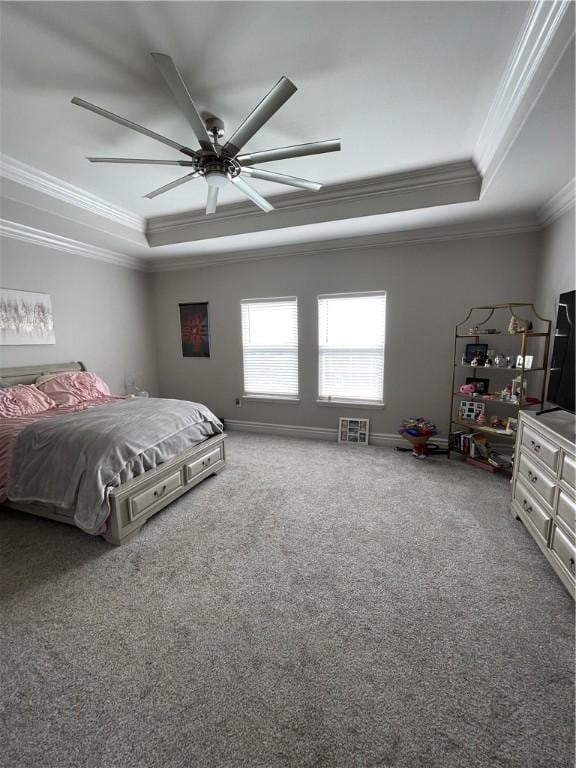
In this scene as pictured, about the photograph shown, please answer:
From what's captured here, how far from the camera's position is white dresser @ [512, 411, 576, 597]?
1685 millimetres

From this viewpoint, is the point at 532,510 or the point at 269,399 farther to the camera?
the point at 269,399

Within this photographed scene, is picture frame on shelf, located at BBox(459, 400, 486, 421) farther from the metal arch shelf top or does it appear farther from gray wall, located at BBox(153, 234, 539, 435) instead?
gray wall, located at BBox(153, 234, 539, 435)

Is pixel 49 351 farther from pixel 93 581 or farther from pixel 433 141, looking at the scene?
pixel 433 141

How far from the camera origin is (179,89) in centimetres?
147

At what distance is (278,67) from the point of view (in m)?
1.75

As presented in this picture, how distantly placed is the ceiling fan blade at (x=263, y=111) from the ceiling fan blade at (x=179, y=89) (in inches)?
6.2

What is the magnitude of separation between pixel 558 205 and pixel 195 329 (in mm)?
4315

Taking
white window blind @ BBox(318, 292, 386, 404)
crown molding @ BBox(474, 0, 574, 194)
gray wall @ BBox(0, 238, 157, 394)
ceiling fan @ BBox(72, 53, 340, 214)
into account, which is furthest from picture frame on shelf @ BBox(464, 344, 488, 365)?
gray wall @ BBox(0, 238, 157, 394)

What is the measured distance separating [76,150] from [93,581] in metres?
3.10

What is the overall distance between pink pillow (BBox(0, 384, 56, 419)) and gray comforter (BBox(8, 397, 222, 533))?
55 cm

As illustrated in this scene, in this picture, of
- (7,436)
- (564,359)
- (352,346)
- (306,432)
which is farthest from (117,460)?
(564,359)

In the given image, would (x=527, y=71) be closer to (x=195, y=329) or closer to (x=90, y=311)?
(x=195, y=329)

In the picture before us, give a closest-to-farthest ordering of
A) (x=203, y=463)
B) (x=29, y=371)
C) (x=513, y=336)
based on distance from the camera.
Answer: (x=203, y=463), (x=513, y=336), (x=29, y=371)

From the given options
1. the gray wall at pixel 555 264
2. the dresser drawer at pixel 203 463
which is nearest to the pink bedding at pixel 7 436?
the dresser drawer at pixel 203 463
